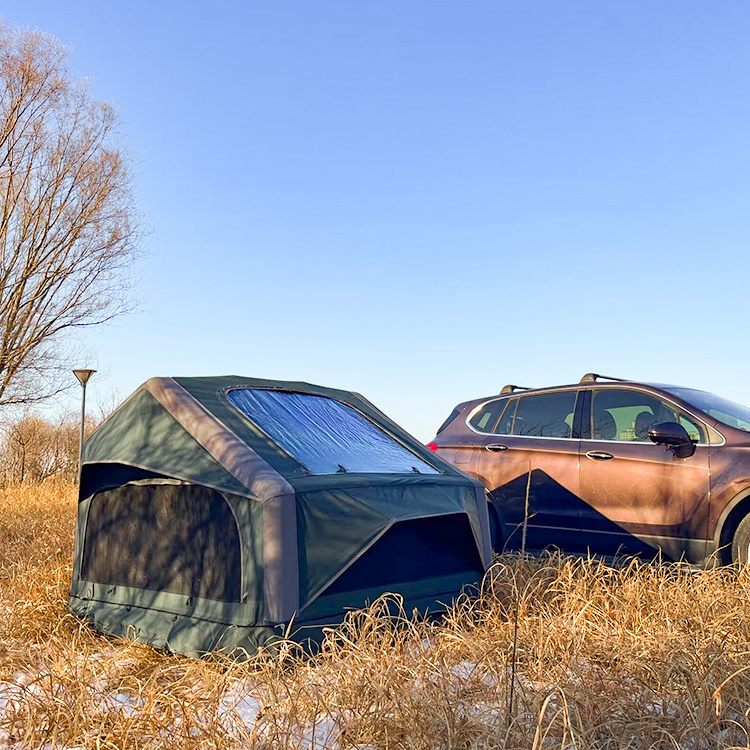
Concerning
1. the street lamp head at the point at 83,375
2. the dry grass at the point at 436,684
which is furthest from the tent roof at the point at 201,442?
the street lamp head at the point at 83,375

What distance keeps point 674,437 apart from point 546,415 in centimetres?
141

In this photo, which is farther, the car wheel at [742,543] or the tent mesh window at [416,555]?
the car wheel at [742,543]

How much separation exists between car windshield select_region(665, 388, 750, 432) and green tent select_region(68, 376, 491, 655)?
2654 mm

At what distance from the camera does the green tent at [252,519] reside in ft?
13.8

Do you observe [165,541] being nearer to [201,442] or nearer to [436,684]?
[201,442]

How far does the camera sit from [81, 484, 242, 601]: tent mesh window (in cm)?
445

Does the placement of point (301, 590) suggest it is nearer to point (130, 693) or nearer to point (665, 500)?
point (130, 693)

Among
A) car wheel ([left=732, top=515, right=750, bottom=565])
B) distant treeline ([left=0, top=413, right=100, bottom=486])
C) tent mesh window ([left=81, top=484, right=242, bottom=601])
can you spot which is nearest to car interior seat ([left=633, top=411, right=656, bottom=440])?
car wheel ([left=732, top=515, right=750, bottom=565])

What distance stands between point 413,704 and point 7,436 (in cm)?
2138

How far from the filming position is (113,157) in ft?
58.6

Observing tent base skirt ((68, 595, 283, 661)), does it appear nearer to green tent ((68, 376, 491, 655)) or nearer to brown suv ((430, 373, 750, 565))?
green tent ((68, 376, 491, 655))

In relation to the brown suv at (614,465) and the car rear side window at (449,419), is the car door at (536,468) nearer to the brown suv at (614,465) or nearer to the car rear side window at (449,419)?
the brown suv at (614,465)

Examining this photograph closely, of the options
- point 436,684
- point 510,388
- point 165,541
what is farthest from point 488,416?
point 436,684

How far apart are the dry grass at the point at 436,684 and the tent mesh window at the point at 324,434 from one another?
3.11 ft
